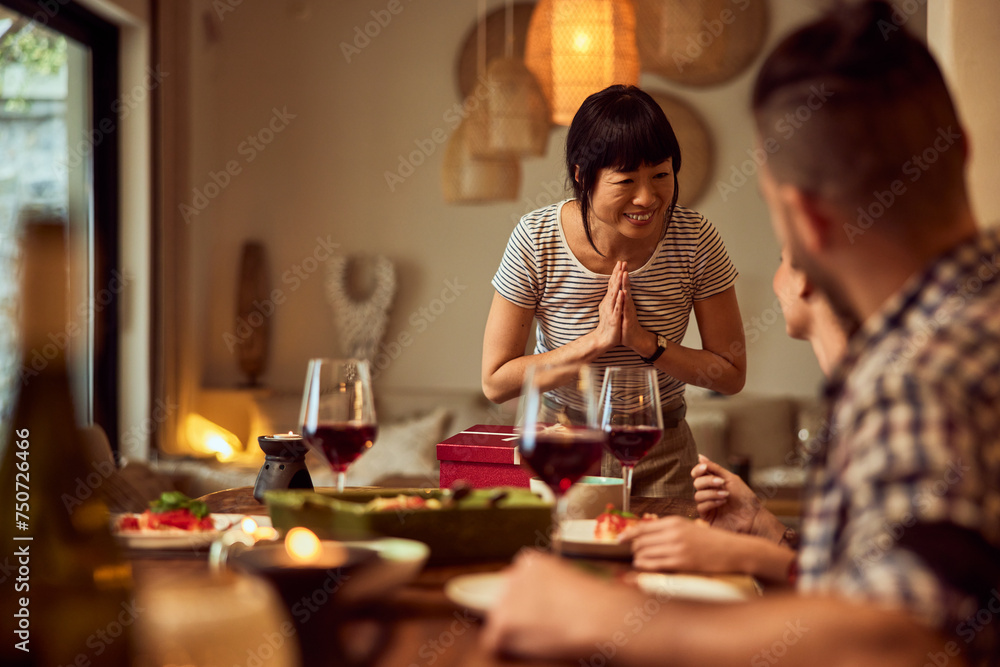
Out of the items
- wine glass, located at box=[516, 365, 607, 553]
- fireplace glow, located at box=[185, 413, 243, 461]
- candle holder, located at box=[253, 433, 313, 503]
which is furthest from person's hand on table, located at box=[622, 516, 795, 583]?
fireplace glow, located at box=[185, 413, 243, 461]

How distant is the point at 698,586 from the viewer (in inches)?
34.2

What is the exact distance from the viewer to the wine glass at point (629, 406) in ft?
3.56

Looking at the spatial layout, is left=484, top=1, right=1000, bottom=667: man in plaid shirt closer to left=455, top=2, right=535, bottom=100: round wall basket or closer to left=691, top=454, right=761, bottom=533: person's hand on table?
left=691, top=454, right=761, bottom=533: person's hand on table

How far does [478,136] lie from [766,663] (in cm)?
320

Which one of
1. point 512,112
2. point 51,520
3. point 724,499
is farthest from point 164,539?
point 512,112

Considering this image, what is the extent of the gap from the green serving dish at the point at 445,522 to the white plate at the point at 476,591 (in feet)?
0.25

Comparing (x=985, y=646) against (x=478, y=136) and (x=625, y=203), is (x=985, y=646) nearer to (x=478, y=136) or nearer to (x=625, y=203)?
(x=625, y=203)

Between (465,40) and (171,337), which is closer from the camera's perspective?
(171,337)

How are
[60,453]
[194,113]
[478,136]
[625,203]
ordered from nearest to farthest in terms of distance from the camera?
1. [60,453]
2. [625,203]
3. [478,136]
4. [194,113]

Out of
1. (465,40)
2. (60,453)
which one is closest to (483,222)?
A: (465,40)

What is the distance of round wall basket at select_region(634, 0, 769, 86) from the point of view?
14.5 feet

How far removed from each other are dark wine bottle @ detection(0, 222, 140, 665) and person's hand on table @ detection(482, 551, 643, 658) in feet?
0.99

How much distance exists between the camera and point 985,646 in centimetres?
62

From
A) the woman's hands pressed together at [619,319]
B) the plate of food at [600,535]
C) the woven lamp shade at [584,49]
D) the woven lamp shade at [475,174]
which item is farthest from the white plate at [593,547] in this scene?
the woven lamp shade at [475,174]
